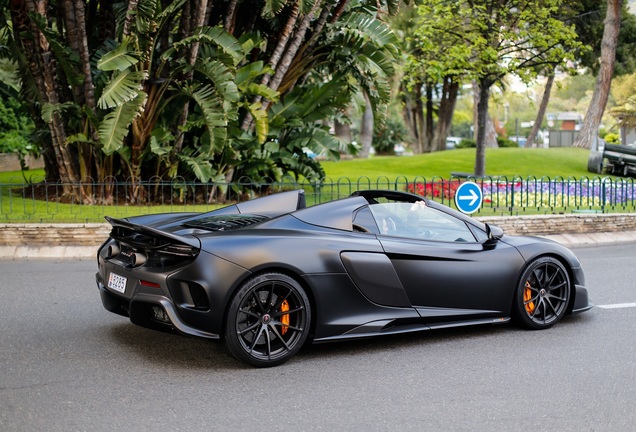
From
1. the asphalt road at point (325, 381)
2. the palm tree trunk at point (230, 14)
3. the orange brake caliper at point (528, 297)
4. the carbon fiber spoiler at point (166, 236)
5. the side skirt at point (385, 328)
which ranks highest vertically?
the palm tree trunk at point (230, 14)

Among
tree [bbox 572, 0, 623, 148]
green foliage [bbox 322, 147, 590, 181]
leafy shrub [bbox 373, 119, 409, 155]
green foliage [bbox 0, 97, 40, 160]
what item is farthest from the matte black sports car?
leafy shrub [bbox 373, 119, 409, 155]

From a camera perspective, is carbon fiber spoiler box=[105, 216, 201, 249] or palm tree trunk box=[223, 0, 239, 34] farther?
palm tree trunk box=[223, 0, 239, 34]

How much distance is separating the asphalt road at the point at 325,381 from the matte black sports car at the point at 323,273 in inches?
11.0

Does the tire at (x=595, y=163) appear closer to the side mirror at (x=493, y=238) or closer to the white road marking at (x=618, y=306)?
the white road marking at (x=618, y=306)

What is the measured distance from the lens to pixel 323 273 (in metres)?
6.44

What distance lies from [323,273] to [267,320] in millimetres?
594

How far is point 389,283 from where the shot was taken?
6.76 m

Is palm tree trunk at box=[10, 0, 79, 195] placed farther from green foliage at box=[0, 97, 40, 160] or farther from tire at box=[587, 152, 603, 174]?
tire at box=[587, 152, 603, 174]

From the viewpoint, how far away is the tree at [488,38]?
23328mm

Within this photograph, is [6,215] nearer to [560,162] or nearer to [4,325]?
[4,325]

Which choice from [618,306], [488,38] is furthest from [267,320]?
[488,38]

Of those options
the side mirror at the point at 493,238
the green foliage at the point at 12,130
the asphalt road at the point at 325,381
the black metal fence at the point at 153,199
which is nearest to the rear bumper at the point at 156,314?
the asphalt road at the point at 325,381

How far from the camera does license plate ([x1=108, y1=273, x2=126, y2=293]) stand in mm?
6387

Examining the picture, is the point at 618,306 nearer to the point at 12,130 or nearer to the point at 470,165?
the point at 470,165
